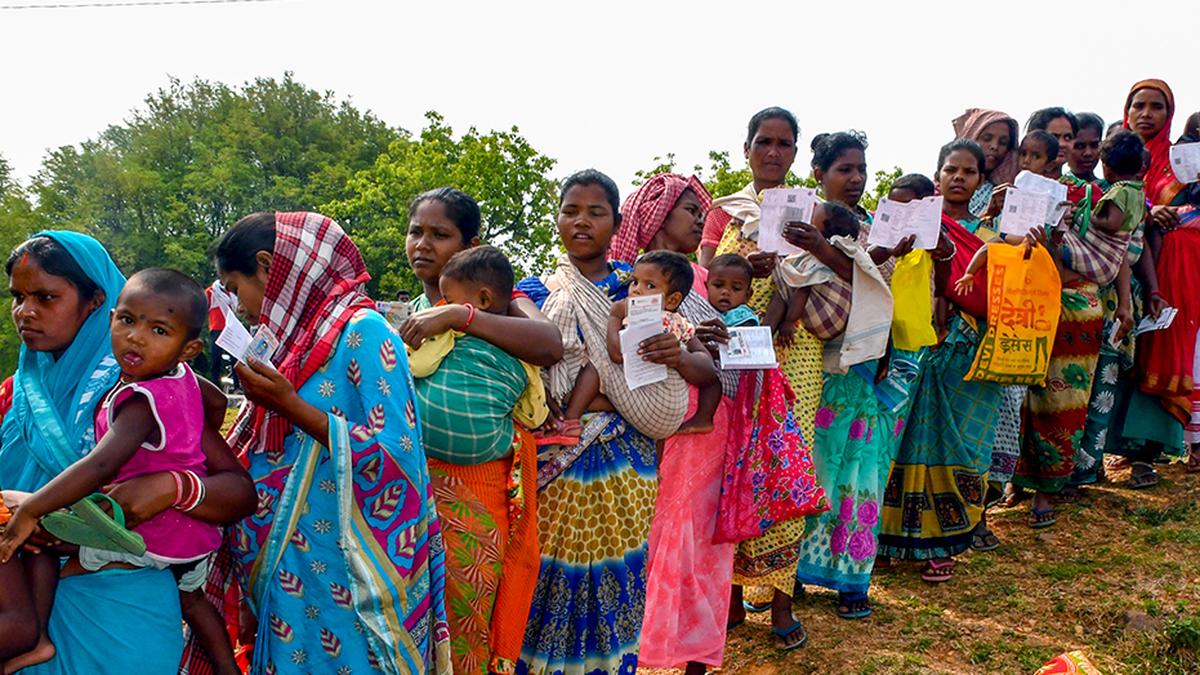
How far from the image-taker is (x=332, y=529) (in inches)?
102

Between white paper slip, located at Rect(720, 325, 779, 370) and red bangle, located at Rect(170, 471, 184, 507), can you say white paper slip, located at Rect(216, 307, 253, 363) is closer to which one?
red bangle, located at Rect(170, 471, 184, 507)

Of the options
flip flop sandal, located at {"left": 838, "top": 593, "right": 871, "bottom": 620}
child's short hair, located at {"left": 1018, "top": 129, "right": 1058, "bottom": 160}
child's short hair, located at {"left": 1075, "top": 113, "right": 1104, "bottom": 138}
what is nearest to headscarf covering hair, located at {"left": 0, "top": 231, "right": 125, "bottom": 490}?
flip flop sandal, located at {"left": 838, "top": 593, "right": 871, "bottom": 620}

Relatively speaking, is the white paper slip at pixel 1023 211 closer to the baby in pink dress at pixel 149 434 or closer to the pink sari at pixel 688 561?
the pink sari at pixel 688 561

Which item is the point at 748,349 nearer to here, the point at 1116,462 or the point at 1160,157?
the point at 1160,157

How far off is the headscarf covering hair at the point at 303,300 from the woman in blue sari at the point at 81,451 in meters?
0.26

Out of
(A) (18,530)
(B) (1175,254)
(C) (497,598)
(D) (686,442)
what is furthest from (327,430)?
(B) (1175,254)

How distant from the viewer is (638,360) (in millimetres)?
3303

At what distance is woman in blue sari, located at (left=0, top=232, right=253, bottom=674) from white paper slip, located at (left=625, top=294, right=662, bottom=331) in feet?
4.51

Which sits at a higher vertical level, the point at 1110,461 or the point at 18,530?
the point at 18,530

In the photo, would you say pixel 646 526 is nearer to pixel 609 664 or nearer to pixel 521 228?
pixel 609 664

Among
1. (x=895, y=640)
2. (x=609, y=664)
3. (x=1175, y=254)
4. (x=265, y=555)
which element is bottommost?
(x=895, y=640)

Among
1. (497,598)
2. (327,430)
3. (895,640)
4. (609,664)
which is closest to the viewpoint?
(327,430)

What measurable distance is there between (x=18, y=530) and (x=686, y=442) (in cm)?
255

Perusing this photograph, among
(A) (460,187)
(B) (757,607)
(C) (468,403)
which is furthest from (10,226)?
(C) (468,403)
